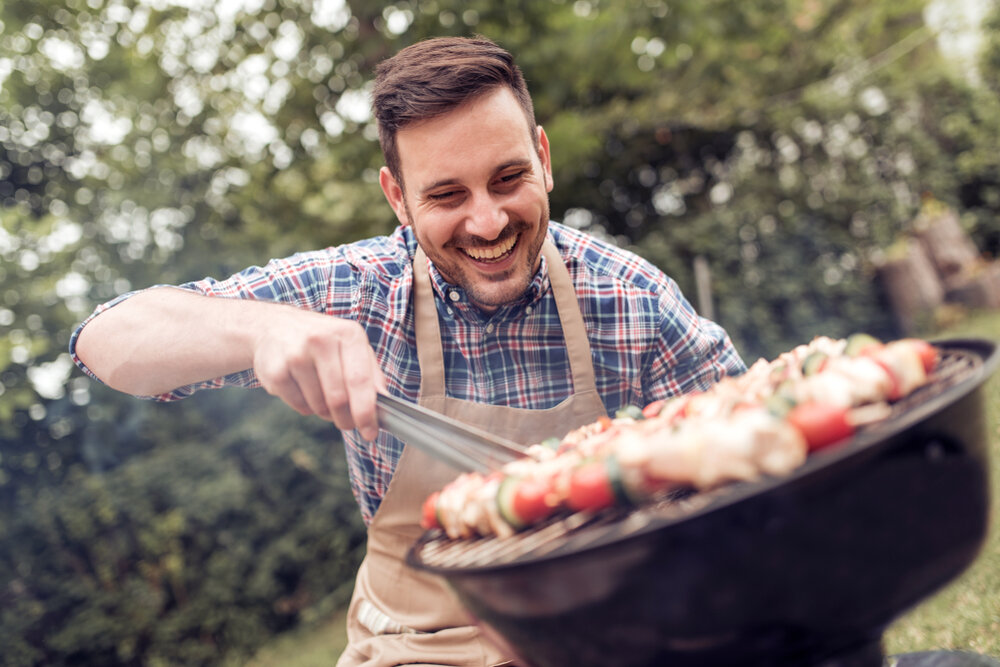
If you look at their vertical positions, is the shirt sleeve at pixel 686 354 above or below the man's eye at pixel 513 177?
below

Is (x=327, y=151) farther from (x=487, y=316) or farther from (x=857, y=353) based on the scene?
(x=857, y=353)

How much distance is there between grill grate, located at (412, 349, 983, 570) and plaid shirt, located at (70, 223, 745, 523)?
37.0 inches

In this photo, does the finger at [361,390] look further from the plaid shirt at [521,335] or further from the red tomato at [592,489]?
the plaid shirt at [521,335]

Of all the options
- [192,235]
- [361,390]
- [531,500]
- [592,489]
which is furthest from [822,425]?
[192,235]

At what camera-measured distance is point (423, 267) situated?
86.4 inches

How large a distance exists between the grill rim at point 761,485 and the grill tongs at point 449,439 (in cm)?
21

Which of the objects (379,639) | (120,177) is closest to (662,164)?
(120,177)

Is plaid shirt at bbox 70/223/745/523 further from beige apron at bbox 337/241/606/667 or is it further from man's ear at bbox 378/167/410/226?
man's ear at bbox 378/167/410/226

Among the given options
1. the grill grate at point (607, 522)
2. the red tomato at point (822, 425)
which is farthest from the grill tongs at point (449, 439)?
the red tomato at point (822, 425)

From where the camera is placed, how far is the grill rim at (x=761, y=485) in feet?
2.80

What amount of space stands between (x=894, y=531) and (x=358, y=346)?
0.96m

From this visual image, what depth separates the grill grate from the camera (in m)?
0.92

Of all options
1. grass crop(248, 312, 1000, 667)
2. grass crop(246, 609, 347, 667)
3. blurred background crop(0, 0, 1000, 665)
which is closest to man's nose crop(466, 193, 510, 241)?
grass crop(248, 312, 1000, 667)

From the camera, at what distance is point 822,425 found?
3.00ft
